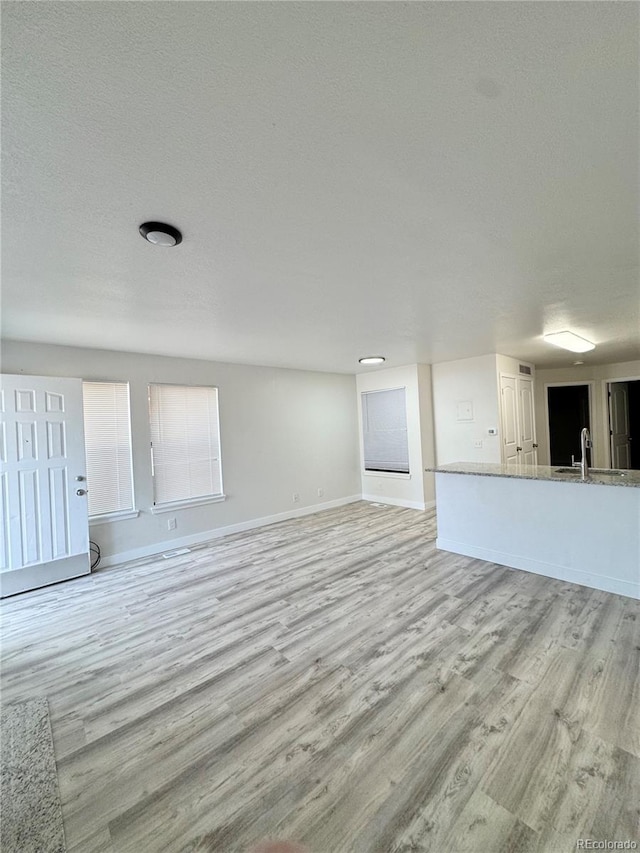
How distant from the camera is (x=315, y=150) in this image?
1194 millimetres

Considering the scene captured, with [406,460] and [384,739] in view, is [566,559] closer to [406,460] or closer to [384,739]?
[384,739]

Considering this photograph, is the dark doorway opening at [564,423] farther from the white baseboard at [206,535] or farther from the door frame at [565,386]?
the white baseboard at [206,535]

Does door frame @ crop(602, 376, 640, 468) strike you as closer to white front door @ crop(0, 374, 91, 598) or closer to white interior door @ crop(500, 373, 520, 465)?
white interior door @ crop(500, 373, 520, 465)

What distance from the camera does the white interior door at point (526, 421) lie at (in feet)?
18.6

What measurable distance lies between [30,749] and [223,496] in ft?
10.7

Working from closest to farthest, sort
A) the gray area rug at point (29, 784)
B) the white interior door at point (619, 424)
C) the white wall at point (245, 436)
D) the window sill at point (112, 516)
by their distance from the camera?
1. the gray area rug at point (29, 784)
2. the window sill at point (112, 516)
3. the white wall at point (245, 436)
4. the white interior door at point (619, 424)

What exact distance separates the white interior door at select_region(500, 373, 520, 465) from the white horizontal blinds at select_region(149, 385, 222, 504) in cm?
422

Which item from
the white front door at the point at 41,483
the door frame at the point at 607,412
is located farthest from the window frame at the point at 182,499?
the door frame at the point at 607,412

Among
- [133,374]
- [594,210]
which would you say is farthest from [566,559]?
[133,374]

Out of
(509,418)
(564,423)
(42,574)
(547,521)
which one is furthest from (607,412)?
(42,574)

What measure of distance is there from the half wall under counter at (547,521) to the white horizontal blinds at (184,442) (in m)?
3.02

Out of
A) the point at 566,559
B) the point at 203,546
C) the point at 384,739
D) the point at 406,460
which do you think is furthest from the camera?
the point at 406,460

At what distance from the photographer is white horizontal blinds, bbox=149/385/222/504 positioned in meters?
4.33

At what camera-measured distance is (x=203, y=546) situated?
14.5 feet
